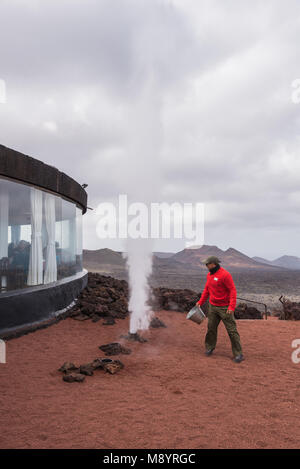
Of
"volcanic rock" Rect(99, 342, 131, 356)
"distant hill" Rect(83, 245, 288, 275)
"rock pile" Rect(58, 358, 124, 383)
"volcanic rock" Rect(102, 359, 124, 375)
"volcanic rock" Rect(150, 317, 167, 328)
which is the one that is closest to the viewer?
"rock pile" Rect(58, 358, 124, 383)

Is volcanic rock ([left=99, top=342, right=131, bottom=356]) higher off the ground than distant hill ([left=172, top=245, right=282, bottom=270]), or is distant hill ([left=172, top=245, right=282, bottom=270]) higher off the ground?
volcanic rock ([left=99, top=342, right=131, bottom=356])

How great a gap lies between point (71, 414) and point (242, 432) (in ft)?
7.10

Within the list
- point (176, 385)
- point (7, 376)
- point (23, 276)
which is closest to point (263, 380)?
point (176, 385)

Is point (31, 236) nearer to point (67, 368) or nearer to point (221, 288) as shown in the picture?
point (67, 368)

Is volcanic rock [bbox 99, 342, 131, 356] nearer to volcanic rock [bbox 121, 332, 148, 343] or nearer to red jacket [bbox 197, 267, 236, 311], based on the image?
volcanic rock [bbox 121, 332, 148, 343]

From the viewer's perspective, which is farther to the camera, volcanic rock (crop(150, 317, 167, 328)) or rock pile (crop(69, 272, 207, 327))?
rock pile (crop(69, 272, 207, 327))

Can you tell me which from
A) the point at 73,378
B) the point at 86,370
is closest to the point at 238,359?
the point at 86,370

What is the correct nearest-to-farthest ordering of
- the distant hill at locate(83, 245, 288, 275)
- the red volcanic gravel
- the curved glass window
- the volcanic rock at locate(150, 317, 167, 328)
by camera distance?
the red volcanic gravel
the curved glass window
the volcanic rock at locate(150, 317, 167, 328)
the distant hill at locate(83, 245, 288, 275)

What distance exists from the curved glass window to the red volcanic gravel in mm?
2294

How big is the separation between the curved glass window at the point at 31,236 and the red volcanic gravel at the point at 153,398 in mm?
2294

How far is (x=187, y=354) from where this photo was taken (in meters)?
7.70

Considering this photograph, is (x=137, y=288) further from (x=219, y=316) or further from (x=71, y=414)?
(x=71, y=414)

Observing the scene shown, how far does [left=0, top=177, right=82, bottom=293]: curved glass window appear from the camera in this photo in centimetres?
968

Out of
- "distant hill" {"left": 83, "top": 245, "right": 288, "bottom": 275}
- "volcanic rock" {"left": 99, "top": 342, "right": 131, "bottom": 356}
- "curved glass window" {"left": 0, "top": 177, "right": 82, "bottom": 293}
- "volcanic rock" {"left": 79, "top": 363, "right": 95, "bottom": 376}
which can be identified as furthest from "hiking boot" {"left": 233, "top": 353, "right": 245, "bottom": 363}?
"distant hill" {"left": 83, "top": 245, "right": 288, "bottom": 275}
